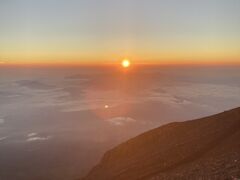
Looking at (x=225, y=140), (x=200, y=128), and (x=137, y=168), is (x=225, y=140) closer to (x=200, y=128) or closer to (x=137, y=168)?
(x=200, y=128)

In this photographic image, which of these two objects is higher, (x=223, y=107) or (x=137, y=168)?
(x=137, y=168)

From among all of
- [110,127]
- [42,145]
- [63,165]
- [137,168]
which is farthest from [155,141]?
[110,127]

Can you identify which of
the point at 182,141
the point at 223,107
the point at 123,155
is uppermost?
the point at 182,141

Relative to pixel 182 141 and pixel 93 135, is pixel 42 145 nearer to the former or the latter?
pixel 93 135

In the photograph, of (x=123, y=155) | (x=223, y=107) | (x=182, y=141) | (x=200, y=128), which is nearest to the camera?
(x=182, y=141)

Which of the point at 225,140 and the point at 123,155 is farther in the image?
the point at 123,155

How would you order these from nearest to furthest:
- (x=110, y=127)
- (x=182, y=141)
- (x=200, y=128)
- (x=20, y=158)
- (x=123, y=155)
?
(x=182, y=141) → (x=200, y=128) → (x=123, y=155) → (x=20, y=158) → (x=110, y=127)
